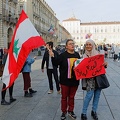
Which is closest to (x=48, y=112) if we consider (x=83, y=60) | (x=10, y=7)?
(x=83, y=60)

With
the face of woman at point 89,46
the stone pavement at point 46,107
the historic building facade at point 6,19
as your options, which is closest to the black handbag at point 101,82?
the face of woman at point 89,46

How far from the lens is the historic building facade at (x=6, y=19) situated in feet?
121

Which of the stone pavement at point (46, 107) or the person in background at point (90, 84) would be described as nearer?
the person in background at point (90, 84)

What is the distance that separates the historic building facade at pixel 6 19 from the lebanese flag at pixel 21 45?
31.5m

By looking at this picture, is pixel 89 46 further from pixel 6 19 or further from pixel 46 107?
pixel 6 19

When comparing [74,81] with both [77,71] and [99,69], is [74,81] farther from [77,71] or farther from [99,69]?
[99,69]

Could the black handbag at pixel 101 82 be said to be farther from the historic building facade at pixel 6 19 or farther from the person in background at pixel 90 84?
the historic building facade at pixel 6 19

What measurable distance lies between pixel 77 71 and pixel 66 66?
25 cm

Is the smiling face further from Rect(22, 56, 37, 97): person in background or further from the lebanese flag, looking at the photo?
Rect(22, 56, 37, 97): person in background

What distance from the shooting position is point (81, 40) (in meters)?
136

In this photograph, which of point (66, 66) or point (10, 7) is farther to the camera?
point (10, 7)

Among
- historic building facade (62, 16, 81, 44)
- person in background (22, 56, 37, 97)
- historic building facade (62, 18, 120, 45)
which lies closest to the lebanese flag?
person in background (22, 56, 37, 97)

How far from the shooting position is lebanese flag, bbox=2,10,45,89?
579 centimetres

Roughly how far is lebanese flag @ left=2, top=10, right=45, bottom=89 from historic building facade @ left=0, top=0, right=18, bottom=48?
31.5 m
